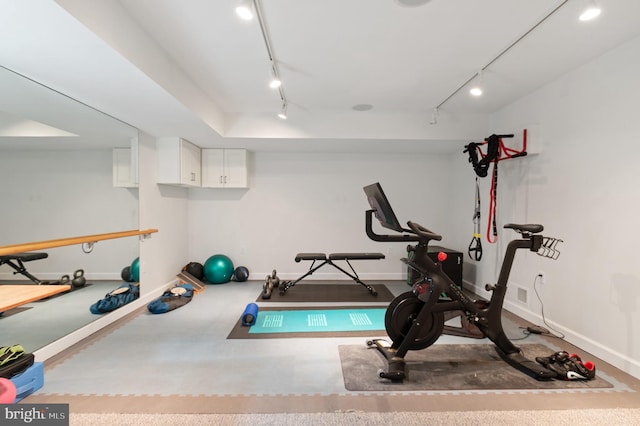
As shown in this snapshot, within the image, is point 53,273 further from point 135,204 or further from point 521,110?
point 521,110

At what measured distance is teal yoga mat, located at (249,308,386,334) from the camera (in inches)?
125

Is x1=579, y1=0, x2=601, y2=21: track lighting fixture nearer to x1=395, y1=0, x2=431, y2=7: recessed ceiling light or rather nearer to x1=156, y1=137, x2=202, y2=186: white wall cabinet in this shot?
x1=395, y1=0, x2=431, y2=7: recessed ceiling light

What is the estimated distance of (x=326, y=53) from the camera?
8.79ft

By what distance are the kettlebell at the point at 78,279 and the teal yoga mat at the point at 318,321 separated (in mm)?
2027

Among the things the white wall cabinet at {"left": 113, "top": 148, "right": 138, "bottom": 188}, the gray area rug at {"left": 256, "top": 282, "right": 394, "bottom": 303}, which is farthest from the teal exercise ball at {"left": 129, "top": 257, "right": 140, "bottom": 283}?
the gray area rug at {"left": 256, "top": 282, "right": 394, "bottom": 303}

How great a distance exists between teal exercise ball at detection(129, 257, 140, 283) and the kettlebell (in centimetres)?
62

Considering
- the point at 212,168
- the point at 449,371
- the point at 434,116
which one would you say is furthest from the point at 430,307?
the point at 212,168

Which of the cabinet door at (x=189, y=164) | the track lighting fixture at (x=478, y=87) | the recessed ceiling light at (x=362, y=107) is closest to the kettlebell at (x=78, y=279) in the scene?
the cabinet door at (x=189, y=164)

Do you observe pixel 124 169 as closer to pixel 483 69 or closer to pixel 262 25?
pixel 262 25

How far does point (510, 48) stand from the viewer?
2.56 meters

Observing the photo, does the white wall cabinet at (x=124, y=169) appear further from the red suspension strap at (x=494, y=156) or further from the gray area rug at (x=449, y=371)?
the red suspension strap at (x=494, y=156)

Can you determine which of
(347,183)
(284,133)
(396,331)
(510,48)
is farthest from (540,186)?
(284,133)

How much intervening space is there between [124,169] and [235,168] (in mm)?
1799

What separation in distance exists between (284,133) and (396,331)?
10.6 ft
